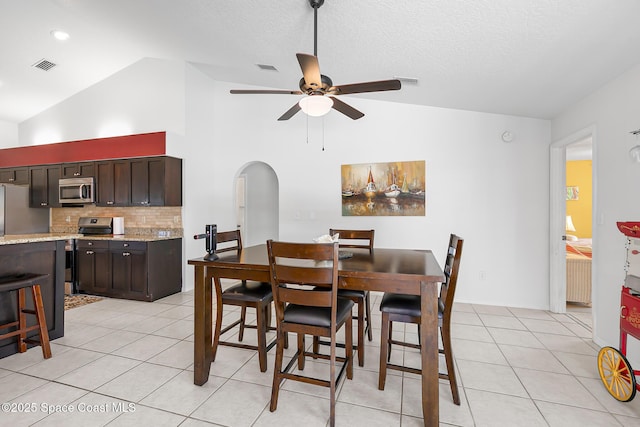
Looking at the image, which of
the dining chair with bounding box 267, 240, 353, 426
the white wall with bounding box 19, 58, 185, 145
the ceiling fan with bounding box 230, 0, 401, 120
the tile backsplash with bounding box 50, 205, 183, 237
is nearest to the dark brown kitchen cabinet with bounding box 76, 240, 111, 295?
the tile backsplash with bounding box 50, 205, 183, 237

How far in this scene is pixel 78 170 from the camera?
4.86 m

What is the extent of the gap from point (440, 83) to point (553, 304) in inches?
121

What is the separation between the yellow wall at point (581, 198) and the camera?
6.62 m

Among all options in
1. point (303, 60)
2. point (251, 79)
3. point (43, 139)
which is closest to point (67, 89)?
point (43, 139)

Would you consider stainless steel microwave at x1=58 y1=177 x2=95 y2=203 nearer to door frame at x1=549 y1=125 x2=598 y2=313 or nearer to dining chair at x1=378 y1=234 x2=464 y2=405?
dining chair at x1=378 y1=234 x2=464 y2=405

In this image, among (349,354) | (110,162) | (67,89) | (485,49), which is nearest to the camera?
(349,354)

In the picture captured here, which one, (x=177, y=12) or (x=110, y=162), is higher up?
(x=177, y=12)

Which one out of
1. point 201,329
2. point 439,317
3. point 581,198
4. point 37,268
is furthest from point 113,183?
point 581,198

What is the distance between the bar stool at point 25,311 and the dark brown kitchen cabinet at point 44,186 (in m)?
3.02

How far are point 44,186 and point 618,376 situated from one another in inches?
297

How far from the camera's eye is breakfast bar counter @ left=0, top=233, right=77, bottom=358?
2635 millimetres

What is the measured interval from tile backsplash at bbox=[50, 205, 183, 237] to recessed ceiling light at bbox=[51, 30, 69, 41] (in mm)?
2444

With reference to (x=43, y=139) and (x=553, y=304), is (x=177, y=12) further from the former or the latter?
(x=553, y=304)

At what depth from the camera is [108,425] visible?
1.78 m
